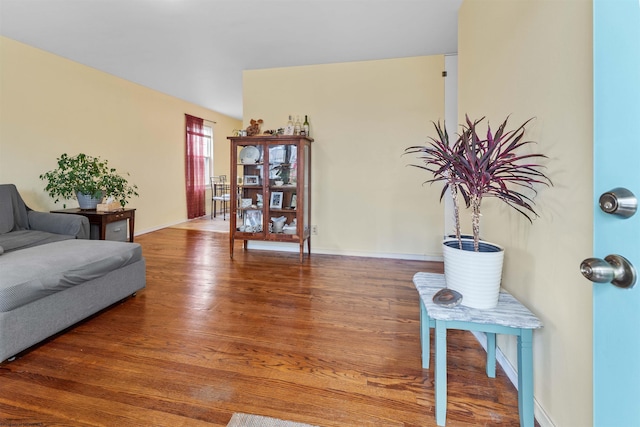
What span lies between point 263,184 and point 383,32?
6.84ft

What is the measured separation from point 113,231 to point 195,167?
303cm

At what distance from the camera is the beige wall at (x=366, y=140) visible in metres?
3.62

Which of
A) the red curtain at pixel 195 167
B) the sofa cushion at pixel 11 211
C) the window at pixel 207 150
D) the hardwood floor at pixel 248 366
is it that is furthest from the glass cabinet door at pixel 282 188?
the window at pixel 207 150

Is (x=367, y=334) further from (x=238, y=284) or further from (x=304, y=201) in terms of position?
(x=304, y=201)

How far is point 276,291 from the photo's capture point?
2.67 metres

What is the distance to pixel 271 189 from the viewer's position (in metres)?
3.73

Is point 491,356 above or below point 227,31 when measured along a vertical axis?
below

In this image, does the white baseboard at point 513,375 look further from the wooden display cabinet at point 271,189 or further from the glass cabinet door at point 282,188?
the glass cabinet door at point 282,188

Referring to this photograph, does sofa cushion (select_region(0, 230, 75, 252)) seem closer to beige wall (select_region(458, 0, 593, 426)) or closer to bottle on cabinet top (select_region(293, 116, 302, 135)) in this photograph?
bottle on cabinet top (select_region(293, 116, 302, 135))

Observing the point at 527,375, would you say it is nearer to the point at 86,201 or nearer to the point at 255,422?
the point at 255,422

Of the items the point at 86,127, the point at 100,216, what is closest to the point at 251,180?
the point at 100,216

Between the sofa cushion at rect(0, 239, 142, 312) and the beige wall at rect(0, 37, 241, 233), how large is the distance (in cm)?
194

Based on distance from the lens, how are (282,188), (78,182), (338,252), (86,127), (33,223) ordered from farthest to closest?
(86,127) → (338,252) → (282,188) → (78,182) → (33,223)

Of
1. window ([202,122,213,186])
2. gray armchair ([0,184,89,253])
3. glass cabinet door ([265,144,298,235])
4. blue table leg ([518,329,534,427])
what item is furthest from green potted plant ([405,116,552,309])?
window ([202,122,213,186])
